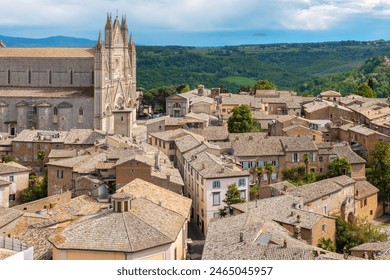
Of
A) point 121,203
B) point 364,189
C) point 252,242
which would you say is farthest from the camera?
point 364,189

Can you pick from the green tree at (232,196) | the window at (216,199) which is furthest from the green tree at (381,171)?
the window at (216,199)

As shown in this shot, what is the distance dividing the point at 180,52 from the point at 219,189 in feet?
254

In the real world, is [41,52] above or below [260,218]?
above

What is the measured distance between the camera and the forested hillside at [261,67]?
72500mm

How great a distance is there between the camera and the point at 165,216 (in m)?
12.2

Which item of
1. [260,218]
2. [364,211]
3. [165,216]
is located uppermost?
[165,216]

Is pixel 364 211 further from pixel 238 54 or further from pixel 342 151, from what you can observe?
pixel 238 54

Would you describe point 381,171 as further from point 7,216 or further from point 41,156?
point 7,216

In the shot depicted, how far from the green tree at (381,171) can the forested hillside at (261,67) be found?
33.2 meters

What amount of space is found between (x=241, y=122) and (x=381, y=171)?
7.69m

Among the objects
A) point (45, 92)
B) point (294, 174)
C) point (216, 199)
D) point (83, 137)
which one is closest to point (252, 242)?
point (216, 199)

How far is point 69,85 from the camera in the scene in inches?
1492

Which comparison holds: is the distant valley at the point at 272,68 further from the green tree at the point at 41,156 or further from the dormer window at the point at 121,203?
the dormer window at the point at 121,203
